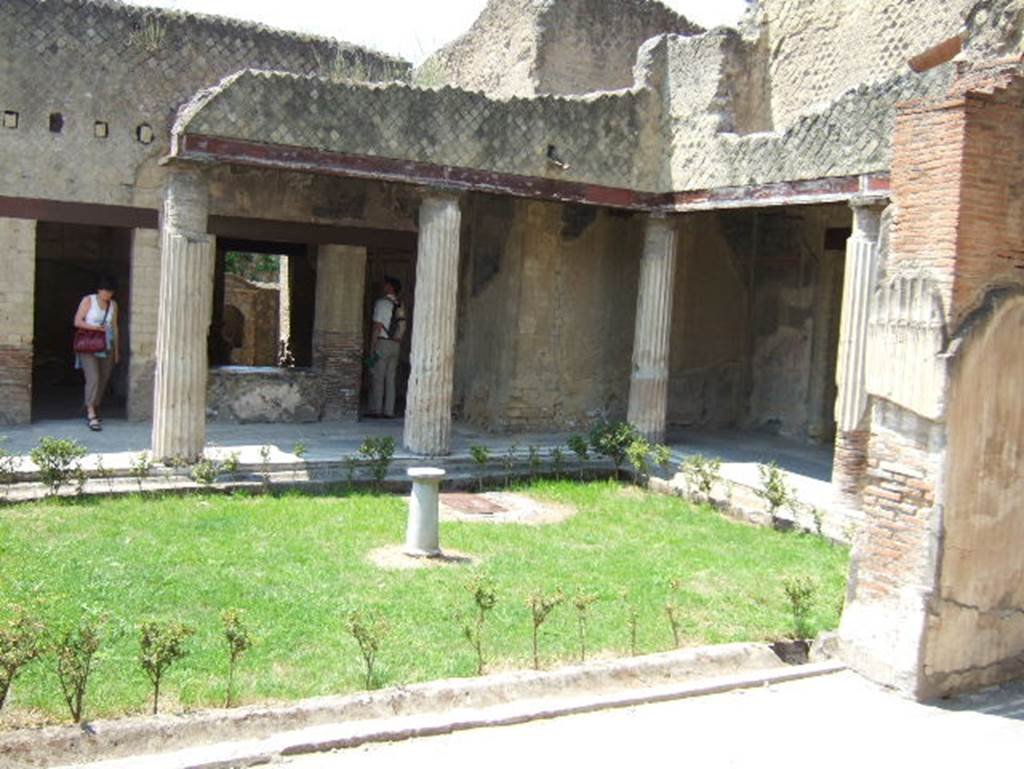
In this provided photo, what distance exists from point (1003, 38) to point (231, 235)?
776 cm

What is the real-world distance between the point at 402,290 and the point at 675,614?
928cm

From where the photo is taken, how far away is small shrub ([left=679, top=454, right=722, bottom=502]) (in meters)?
10.1

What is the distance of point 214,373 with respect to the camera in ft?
40.1

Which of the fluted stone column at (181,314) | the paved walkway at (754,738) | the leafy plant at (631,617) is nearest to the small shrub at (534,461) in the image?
the fluted stone column at (181,314)

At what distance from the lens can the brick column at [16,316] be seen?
1101 centimetres

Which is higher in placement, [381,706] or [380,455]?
[380,455]

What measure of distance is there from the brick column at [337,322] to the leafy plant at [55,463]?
442cm

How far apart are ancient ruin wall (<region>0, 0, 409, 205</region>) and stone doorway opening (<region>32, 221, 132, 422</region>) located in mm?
2042

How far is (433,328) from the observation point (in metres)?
10.6

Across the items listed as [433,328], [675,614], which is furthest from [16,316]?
[675,614]

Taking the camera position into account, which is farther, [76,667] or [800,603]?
[800,603]

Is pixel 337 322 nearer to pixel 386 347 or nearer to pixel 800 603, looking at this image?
pixel 386 347

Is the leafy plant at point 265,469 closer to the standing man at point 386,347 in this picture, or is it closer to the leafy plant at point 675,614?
the standing man at point 386,347

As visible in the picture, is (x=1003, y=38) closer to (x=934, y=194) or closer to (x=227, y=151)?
(x=934, y=194)
